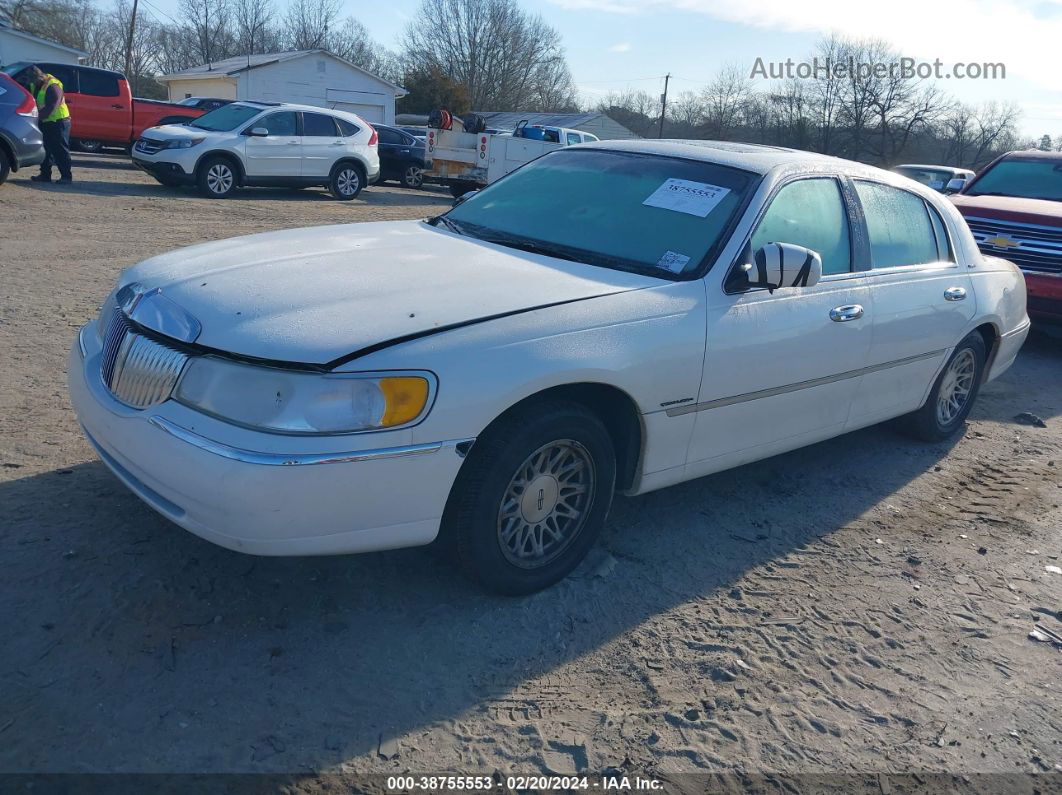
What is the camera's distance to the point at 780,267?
12.2 ft

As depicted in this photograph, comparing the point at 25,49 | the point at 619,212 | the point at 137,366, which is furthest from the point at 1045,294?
the point at 25,49

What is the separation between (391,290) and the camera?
3.27m

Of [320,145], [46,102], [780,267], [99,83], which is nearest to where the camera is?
[780,267]

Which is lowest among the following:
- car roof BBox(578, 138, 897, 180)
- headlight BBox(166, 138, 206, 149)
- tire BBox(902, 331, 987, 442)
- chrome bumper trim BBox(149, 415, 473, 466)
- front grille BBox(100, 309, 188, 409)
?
tire BBox(902, 331, 987, 442)

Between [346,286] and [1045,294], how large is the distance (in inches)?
287

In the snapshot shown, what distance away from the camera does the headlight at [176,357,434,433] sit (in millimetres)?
2791

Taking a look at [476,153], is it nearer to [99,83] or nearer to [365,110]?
[99,83]

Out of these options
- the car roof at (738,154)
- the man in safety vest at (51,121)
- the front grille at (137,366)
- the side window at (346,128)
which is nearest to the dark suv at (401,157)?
the side window at (346,128)

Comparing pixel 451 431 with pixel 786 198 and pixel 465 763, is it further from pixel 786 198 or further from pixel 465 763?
pixel 786 198

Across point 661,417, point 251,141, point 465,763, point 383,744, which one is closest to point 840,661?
point 661,417

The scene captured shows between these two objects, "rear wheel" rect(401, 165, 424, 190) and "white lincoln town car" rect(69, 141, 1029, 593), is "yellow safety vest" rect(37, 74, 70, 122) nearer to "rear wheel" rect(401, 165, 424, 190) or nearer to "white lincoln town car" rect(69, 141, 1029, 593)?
"rear wheel" rect(401, 165, 424, 190)

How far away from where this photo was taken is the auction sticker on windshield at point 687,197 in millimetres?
4023

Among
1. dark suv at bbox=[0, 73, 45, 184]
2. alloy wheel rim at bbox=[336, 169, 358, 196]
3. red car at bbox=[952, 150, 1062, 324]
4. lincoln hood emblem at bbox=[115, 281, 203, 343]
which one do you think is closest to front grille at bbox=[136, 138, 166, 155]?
dark suv at bbox=[0, 73, 45, 184]

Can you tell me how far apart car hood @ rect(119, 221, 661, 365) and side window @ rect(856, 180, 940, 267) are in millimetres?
→ 1678
